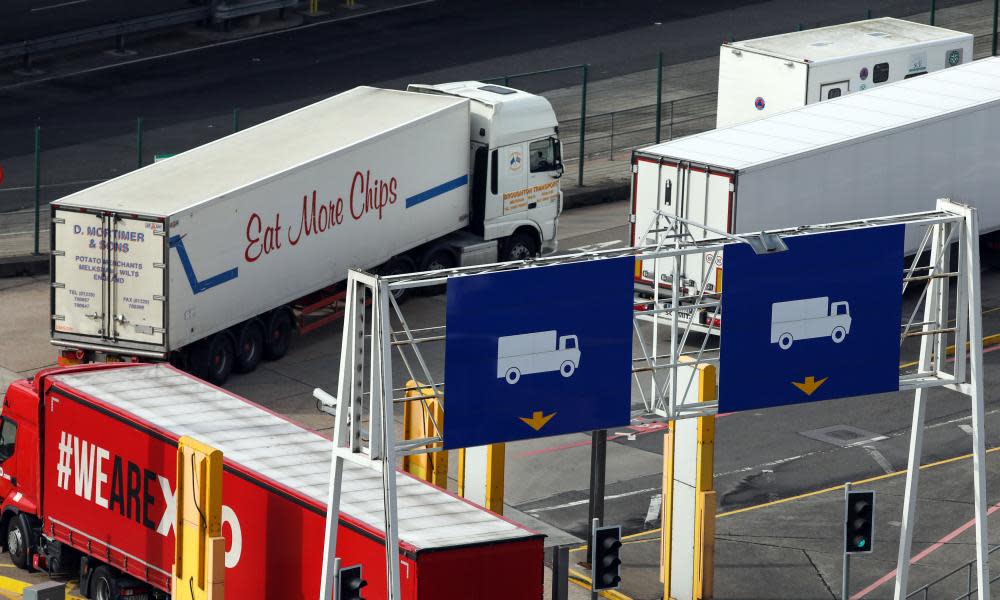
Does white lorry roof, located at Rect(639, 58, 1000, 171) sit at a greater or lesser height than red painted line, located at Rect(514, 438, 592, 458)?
greater

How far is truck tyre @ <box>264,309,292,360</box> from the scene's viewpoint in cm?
3198

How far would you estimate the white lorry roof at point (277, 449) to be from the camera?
19.7 meters

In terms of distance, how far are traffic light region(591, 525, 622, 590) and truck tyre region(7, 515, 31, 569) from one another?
7.56m

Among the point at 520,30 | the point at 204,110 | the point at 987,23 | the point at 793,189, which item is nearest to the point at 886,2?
the point at 987,23

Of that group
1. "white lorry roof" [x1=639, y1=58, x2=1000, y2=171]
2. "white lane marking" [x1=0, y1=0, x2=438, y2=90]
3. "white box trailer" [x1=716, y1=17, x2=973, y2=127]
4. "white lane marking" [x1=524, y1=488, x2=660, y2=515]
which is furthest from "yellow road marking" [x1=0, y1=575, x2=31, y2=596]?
"white lane marking" [x1=0, y1=0, x2=438, y2=90]

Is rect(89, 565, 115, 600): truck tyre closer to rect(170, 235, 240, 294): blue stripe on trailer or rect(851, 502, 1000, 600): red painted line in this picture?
rect(170, 235, 240, 294): blue stripe on trailer

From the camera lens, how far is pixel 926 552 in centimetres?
2562

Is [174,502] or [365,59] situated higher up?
[365,59]

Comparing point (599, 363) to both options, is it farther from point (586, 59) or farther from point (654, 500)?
point (586, 59)

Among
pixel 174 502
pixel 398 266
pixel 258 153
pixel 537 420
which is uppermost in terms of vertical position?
pixel 258 153

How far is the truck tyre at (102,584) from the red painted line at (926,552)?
29.4 feet

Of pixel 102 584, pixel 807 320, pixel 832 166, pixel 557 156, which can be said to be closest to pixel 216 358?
pixel 102 584

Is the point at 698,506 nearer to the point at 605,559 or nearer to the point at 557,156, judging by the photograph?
the point at 605,559

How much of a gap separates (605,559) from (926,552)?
22.2 feet
